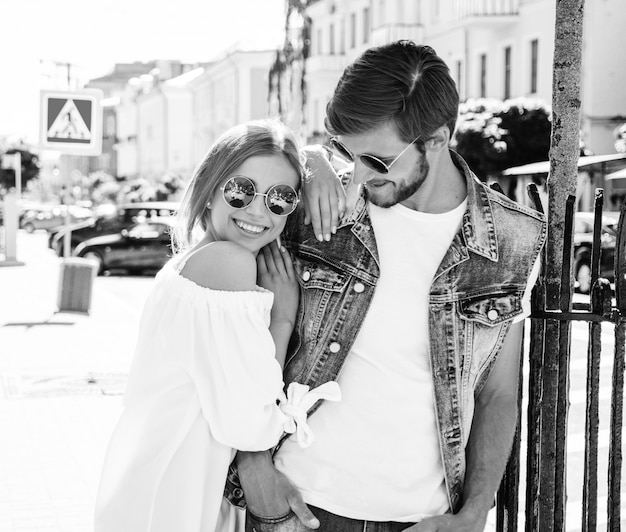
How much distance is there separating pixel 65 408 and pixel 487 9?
83.4ft

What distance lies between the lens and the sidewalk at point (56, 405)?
579cm

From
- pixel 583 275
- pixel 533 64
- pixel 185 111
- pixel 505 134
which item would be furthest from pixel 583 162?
pixel 185 111

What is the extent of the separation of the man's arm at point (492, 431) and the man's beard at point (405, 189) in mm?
399

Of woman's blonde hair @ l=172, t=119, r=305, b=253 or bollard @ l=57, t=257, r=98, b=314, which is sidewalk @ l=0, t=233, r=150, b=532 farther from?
woman's blonde hair @ l=172, t=119, r=305, b=253

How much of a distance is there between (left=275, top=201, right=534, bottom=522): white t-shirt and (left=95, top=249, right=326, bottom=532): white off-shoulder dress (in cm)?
12

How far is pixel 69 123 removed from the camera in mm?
11391

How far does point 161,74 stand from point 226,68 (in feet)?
94.9

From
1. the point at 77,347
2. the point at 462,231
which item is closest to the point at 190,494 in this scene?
the point at 462,231

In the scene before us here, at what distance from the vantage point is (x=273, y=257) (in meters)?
2.37

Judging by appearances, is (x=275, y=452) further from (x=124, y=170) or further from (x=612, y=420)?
(x=124, y=170)

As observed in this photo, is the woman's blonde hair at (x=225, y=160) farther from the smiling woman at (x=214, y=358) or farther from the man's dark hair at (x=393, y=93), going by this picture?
the man's dark hair at (x=393, y=93)

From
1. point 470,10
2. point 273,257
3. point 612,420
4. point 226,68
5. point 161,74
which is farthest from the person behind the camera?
point 161,74

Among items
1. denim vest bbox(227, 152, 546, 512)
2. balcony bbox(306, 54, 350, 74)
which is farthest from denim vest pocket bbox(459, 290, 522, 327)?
balcony bbox(306, 54, 350, 74)

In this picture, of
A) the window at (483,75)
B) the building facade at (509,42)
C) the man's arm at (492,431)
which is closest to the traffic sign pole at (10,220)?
the building facade at (509,42)
